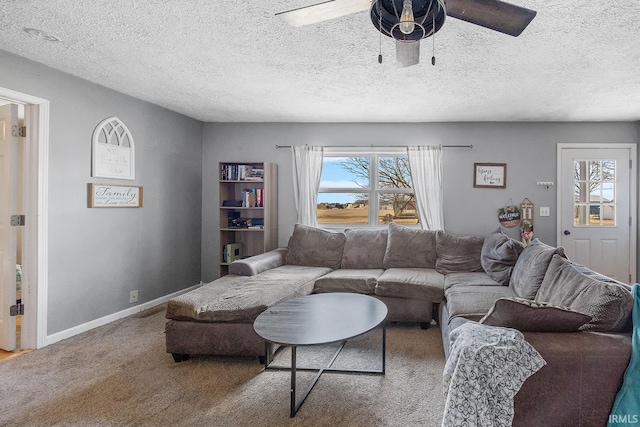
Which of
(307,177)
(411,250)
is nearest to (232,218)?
(307,177)

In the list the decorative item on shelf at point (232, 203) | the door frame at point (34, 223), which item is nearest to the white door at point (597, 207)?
the decorative item on shelf at point (232, 203)

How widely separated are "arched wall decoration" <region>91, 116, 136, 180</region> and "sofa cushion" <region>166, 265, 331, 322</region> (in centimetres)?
151

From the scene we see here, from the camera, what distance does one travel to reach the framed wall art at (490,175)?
4.68 metres

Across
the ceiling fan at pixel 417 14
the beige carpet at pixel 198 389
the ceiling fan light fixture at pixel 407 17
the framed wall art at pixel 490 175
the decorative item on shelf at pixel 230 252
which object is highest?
the ceiling fan at pixel 417 14

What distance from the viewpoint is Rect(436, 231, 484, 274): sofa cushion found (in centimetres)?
397

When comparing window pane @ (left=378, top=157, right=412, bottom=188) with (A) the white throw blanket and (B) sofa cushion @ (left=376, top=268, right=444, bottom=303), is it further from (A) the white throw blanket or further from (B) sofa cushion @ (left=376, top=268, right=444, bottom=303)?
(A) the white throw blanket

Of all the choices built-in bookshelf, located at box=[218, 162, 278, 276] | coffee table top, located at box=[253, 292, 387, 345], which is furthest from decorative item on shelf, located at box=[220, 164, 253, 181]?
coffee table top, located at box=[253, 292, 387, 345]

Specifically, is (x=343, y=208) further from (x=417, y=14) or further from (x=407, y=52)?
(x=417, y=14)

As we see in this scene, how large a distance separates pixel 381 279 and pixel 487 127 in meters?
2.58

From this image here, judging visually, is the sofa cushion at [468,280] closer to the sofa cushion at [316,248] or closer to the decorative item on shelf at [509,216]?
the decorative item on shelf at [509,216]

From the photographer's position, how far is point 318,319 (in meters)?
2.34

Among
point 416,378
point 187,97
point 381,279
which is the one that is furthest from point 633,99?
point 187,97

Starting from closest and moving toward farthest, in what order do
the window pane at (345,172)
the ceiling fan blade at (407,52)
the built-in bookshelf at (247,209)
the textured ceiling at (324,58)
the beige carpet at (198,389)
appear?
the ceiling fan blade at (407,52) → the beige carpet at (198,389) → the textured ceiling at (324,58) → the built-in bookshelf at (247,209) → the window pane at (345,172)

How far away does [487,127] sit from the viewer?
15.4 feet
